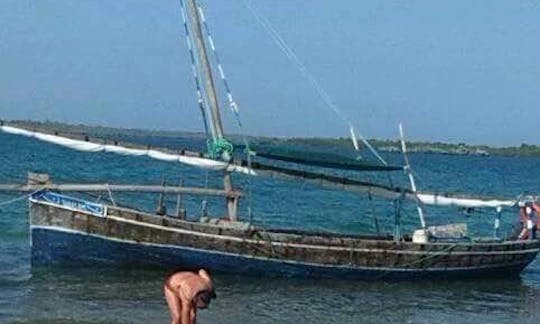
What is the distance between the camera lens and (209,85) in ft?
86.5

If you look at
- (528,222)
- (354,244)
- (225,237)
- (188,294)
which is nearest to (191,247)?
(225,237)

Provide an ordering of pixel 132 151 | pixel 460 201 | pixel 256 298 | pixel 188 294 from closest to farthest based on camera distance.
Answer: pixel 188 294
pixel 256 298
pixel 132 151
pixel 460 201

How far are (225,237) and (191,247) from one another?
821mm

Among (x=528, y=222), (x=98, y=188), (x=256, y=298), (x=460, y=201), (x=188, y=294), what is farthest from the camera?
(x=528, y=222)

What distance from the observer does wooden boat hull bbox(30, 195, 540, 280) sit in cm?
2484

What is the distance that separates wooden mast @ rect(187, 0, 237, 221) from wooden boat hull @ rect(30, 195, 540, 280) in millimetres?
1400

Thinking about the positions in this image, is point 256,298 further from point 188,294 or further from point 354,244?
point 188,294

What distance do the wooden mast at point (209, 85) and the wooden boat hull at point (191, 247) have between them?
4.59ft

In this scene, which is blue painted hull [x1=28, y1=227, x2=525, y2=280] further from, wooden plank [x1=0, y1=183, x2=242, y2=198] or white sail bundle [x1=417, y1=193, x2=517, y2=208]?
white sail bundle [x1=417, y1=193, x2=517, y2=208]

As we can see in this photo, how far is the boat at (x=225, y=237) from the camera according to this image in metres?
24.9

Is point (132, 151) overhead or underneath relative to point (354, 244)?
overhead

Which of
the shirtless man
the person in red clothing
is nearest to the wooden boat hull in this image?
the person in red clothing

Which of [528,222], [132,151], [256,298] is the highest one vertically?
[132,151]

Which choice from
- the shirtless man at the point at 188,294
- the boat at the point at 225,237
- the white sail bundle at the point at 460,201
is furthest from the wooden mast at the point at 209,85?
the shirtless man at the point at 188,294
